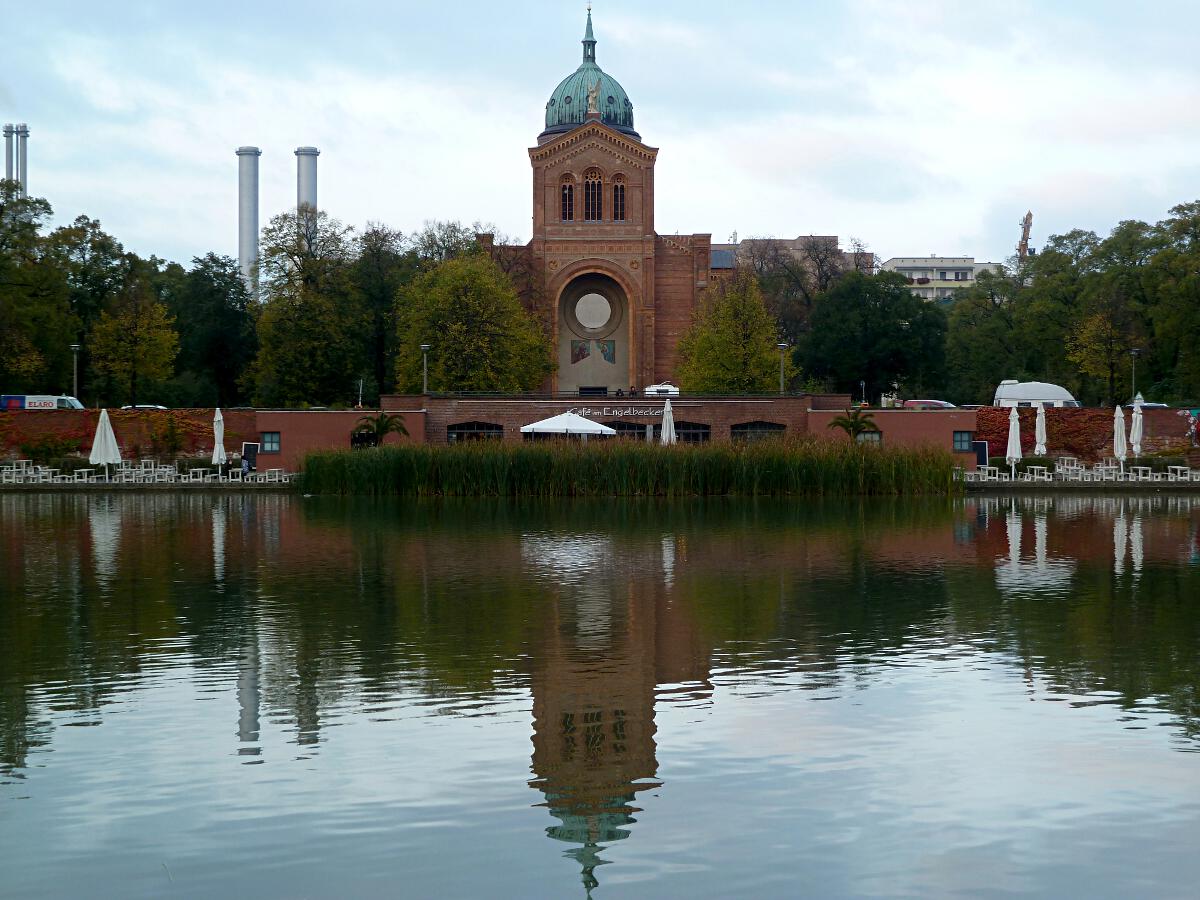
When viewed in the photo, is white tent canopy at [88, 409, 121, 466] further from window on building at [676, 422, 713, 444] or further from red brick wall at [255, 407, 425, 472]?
window on building at [676, 422, 713, 444]

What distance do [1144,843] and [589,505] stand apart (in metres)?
26.4

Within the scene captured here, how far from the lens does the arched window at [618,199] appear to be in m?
Answer: 68.6

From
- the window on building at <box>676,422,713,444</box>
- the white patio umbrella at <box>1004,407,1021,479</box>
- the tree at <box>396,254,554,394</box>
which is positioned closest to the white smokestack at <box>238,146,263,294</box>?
the tree at <box>396,254,554,394</box>

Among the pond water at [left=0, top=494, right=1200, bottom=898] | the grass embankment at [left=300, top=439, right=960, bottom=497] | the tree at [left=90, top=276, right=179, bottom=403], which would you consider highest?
the tree at [left=90, top=276, right=179, bottom=403]

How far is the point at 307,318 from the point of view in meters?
57.3

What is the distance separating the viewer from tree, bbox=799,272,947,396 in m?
65.9

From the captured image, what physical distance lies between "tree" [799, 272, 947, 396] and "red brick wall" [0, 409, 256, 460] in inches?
1135

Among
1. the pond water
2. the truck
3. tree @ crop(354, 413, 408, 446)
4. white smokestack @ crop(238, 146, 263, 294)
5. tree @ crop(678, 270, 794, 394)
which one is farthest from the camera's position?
white smokestack @ crop(238, 146, 263, 294)

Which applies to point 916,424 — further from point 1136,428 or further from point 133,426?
point 133,426

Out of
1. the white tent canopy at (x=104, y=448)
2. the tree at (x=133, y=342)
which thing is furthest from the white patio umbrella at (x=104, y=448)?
the tree at (x=133, y=342)

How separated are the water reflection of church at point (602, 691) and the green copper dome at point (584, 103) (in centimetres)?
6225

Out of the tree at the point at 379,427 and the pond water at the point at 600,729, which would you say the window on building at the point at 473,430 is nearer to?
the tree at the point at 379,427

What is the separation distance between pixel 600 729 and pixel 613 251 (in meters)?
59.9

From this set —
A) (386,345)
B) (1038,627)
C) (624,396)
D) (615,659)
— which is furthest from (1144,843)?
(386,345)
